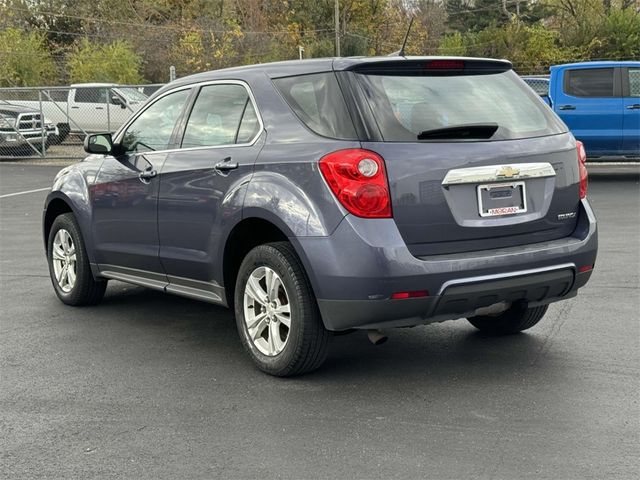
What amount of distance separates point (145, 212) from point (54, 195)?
1.47m

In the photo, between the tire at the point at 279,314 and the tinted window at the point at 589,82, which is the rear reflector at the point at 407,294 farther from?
the tinted window at the point at 589,82

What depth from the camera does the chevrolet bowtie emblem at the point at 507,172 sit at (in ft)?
16.5

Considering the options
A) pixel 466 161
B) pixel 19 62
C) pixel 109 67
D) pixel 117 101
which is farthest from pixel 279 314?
pixel 19 62

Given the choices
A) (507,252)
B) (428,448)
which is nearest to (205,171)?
(507,252)

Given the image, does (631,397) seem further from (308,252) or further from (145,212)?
(145,212)

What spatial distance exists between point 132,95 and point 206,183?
22.0 meters

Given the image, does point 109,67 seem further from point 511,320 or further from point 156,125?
point 511,320

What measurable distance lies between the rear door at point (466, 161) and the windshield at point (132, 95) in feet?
72.6

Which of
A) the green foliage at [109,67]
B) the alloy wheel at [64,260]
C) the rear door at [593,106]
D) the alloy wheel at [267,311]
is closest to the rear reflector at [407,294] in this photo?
the alloy wheel at [267,311]

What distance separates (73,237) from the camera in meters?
7.31

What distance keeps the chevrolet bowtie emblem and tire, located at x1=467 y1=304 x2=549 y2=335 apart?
1.24 meters

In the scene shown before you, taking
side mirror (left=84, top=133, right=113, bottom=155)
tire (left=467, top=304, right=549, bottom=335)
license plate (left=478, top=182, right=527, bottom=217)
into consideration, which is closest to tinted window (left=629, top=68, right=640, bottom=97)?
tire (left=467, top=304, right=549, bottom=335)

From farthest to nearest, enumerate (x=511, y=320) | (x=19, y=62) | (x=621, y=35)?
(x=621, y=35)
(x=19, y=62)
(x=511, y=320)

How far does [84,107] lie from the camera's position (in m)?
27.0
